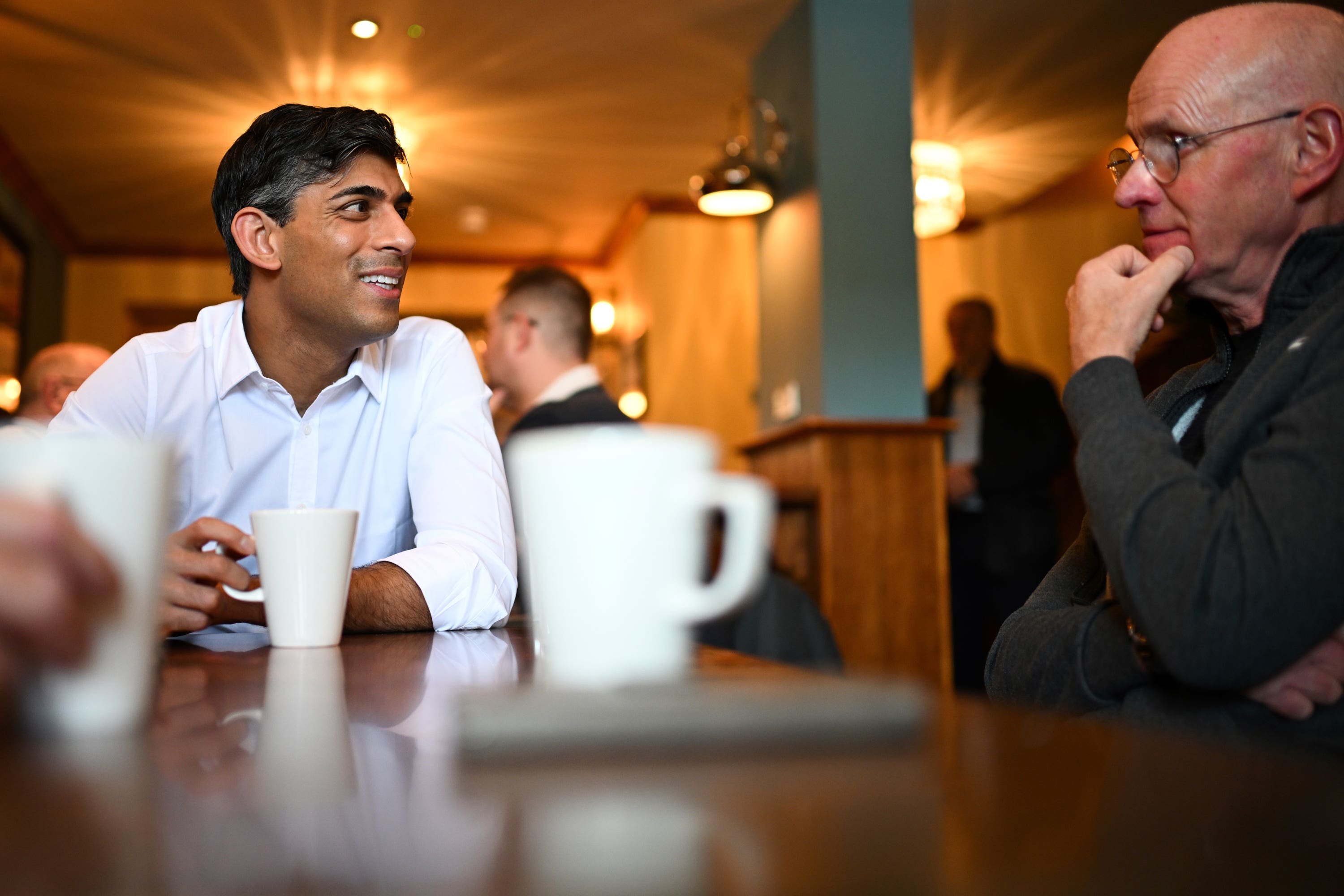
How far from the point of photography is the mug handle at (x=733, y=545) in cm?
42

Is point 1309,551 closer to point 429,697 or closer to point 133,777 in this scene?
point 429,697

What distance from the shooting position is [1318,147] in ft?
3.37

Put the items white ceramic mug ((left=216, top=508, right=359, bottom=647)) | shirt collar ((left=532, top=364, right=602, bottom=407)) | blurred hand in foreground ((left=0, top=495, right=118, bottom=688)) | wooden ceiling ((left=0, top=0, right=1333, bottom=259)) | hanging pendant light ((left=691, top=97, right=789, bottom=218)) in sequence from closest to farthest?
blurred hand in foreground ((left=0, top=495, right=118, bottom=688)) → white ceramic mug ((left=216, top=508, right=359, bottom=647)) → shirt collar ((left=532, top=364, right=602, bottom=407)) → hanging pendant light ((left=691, top=97, right=789, bottom=218)) → wooden ceiling ((left=0, top=0, right=1333, bottom=259))

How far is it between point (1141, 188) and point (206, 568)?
0.96 m

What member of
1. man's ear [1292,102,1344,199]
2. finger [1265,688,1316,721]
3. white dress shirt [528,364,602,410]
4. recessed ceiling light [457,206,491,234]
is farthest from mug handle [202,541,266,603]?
recessed ceiling light [457,206,491,234]

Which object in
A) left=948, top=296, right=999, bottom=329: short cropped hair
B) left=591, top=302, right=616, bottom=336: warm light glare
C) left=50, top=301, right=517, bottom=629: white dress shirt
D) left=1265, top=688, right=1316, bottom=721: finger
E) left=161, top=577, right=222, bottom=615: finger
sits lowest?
left=1265, top=688, right=1316, bottom=721: finger

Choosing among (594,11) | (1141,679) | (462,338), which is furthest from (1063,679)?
(594,11)

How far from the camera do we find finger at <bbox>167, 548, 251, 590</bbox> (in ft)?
3.14

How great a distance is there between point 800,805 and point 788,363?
401cm

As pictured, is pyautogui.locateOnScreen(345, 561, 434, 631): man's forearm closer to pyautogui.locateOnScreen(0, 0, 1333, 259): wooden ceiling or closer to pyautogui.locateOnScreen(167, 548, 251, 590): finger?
pyautogui.locateOnScreen(167, 548, 251, 590): finger

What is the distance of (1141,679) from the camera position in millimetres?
899

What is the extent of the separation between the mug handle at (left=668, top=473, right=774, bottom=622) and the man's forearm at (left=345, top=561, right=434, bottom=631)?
73cm

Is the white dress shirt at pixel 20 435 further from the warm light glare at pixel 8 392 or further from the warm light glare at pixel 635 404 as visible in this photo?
the warm light glare at pixel 635 404

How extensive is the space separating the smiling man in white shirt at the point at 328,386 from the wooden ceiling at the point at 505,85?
2.76 meters
